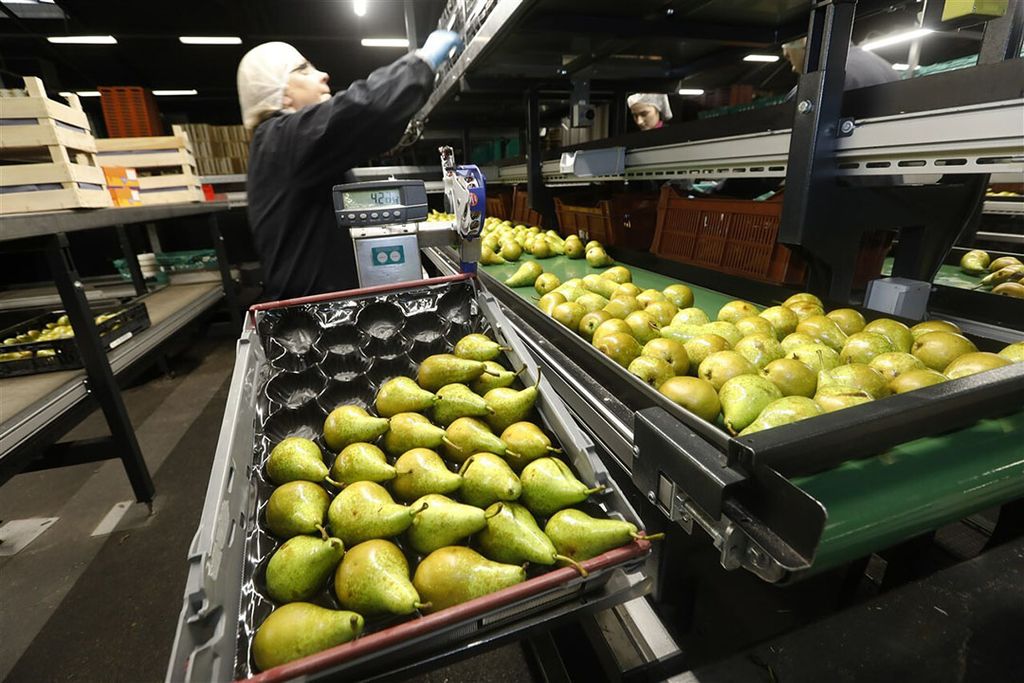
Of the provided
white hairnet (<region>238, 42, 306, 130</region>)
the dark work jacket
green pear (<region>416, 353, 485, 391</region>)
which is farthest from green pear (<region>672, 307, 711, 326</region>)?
white hairnet (<region>238, 42, 306, 130</region>)

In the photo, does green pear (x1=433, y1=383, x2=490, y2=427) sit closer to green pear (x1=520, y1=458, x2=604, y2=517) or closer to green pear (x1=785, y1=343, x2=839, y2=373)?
green pear (x1=520, y1=458, x2=604, y2=517)

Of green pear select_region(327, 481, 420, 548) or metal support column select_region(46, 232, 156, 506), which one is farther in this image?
metal support column select_region(46, 232, 156, 506)

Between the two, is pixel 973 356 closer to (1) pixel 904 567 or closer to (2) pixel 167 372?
(1) pixel 904 567

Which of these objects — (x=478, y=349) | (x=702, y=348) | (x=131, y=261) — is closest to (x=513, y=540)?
(x=478, y=349)

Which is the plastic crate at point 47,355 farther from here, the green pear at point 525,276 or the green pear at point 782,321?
the green pear at point 782,321

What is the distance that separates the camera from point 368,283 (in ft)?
5.97

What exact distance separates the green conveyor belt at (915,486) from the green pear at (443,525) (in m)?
0.50

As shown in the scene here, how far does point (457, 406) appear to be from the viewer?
3.49 ft

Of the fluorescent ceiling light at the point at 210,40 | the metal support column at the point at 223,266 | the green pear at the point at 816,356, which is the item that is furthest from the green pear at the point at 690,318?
the fluorescent ceiling light at the point at 210,40

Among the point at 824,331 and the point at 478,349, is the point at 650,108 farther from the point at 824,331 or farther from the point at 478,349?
the point at 478,349

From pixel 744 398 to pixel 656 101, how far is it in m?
4.32

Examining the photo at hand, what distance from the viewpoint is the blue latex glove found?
2.34 meters

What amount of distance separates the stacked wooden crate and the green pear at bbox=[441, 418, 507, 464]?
872 centimetres

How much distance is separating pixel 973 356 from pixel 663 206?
5.89ft
